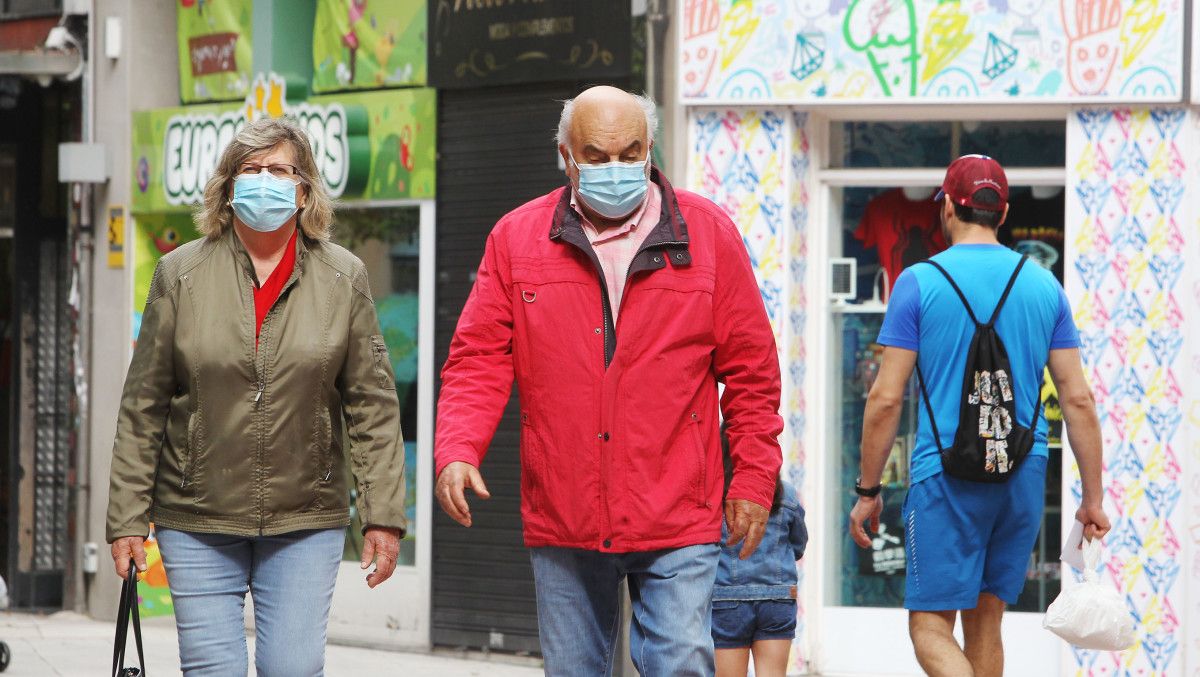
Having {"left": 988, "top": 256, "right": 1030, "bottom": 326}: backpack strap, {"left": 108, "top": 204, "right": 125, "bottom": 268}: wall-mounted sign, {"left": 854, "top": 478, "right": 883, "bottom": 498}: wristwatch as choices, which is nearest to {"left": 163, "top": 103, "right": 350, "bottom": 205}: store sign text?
{"left": 108, "top": 204, "right": 125, "bottom": 268}: wall-mounted sign

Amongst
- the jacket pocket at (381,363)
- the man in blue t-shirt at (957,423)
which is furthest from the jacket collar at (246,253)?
the man in blue t-shirt at (957,423)

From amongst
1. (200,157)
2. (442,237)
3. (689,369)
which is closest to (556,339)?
(689,369)

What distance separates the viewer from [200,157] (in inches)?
443

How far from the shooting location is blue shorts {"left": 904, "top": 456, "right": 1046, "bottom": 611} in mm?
5648

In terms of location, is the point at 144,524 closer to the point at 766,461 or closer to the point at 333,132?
the point at 766,461

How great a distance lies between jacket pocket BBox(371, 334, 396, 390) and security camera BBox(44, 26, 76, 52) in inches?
305

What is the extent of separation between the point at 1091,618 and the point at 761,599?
1050mm

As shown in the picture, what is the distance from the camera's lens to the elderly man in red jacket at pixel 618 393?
175 inches

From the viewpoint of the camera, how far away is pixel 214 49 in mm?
11555

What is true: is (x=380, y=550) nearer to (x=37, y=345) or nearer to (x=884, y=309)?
(x=884, y=309)

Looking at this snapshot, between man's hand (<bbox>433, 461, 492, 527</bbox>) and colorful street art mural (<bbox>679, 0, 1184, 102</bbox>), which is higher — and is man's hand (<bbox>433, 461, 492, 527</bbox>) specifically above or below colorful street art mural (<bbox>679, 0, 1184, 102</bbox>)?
below

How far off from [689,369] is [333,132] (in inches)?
247

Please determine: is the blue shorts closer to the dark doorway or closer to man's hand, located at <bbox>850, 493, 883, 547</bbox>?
man's hand, located at <bbox>850, 493, 883, 547</bbox>

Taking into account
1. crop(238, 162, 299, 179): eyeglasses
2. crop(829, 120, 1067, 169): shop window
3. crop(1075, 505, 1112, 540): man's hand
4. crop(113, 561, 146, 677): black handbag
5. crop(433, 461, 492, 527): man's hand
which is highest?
crop(829, 120, 1067, 169): shop window
